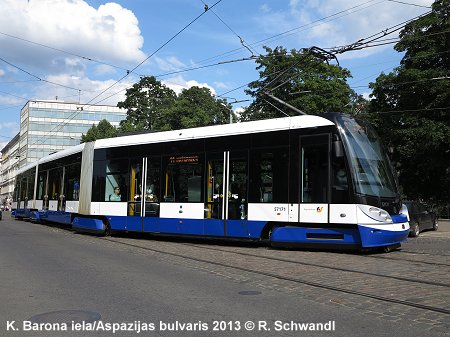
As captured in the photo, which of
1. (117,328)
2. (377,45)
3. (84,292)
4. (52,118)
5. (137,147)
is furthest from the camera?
(52,118)

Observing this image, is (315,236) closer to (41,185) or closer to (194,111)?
(41,185)

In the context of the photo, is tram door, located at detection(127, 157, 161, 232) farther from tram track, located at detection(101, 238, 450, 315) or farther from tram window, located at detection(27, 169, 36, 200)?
tram window, located at detection(27, 169, 36, 200)

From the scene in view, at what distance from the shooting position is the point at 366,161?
11227 millimetres

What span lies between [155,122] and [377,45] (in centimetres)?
4930

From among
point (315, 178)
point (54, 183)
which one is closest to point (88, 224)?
point (54, 183)

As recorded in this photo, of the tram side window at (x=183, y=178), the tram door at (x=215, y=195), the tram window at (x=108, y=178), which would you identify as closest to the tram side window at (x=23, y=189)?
the tram window at (x=108, y=178)

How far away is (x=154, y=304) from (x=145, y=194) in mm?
9244

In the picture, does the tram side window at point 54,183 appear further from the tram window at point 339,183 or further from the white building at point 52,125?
the white building at point 52,125

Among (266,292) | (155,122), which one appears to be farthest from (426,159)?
(155,122)

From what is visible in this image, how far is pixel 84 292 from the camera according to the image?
6.95 m

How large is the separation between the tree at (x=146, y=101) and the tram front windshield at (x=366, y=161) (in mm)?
49849

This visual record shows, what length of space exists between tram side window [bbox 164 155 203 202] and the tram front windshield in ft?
14.7

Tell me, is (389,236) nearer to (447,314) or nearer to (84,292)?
(447,314)

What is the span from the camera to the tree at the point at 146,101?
206ft
